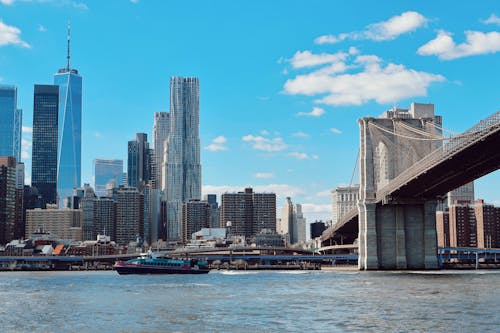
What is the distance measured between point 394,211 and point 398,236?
2745 mm

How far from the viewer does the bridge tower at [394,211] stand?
81688 mm

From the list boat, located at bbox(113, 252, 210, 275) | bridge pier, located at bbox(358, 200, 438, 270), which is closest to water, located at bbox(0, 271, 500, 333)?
bridge pier, located at bbox(358, 200, 438, 270)

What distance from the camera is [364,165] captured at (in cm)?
8288

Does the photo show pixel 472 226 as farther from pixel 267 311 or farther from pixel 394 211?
pixel 267 311

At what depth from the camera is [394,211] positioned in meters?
82.3

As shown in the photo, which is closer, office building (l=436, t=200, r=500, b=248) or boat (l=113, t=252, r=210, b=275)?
boat (l=113, t=252, r=210, b=275)

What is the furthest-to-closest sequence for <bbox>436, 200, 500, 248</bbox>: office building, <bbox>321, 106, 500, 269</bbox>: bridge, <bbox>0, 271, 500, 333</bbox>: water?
<bbox>436, 200, 500, 248</bbox>: office building → <bbox>321, 106, 500, 269</bbox>: bridge → <bbox>0, 271, 500, 333</bbox>: water

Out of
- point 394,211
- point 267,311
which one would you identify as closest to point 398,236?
point 394,211

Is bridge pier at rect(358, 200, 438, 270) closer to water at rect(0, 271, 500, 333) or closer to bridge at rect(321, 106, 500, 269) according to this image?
bridge at rect(321, 106, 500, 269)

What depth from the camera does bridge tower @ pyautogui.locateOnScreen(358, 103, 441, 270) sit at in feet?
268

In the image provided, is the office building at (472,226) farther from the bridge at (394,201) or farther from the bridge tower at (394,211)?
the bridge tower at (394,211)

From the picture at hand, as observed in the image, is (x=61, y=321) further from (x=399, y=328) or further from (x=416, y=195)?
(x=416, y=195)

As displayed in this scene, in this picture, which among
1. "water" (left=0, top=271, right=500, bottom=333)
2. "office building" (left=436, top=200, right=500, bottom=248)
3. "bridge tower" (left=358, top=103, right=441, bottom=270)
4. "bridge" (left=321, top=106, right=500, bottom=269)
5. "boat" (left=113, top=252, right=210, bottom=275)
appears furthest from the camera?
"office building" (left=436, top=200, right=500, bottom=248)

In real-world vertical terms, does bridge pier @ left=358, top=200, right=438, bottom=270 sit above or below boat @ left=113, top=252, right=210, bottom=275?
above
